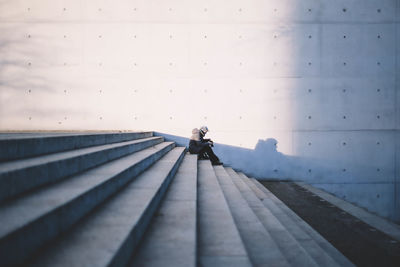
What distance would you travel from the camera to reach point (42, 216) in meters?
1.24

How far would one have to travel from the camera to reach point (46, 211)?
130cm

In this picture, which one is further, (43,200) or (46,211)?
(43,200)

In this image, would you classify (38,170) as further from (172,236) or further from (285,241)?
(285,241)

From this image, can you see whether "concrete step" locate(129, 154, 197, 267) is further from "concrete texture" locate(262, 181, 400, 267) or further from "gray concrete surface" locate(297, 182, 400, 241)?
"gray concrete surface" locate(297, 182, 400, 241)

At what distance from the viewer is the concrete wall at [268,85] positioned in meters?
7.06

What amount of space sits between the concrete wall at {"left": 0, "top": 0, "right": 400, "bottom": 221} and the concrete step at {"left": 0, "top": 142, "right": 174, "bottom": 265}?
5141mm

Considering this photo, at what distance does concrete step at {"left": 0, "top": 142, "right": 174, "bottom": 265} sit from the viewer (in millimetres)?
1075

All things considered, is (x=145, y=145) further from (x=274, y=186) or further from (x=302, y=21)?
(x=302, y=21)

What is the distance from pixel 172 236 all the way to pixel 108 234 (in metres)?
0.52

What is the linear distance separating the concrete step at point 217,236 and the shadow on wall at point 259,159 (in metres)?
3.90

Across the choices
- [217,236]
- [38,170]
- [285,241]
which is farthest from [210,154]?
[38,170]

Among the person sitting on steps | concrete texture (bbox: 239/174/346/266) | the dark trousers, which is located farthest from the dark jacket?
concrete texture (bbox: 239/174/346/266)

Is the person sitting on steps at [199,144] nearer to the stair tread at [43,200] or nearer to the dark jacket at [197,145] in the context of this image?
the dark jacket at [197,145]

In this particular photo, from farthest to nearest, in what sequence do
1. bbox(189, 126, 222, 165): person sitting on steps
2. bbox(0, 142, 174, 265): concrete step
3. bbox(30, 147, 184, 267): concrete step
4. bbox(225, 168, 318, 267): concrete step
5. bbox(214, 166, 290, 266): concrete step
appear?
bbox(189, 126, 222, 165): person sitting on steps < bbox(225, 168, 318, 267): concrete step < bbox(214, 166, 290, 266): concrete step < bbox(30, 147, 184, 267): concrete step < bbox(0, 142, 174, 265): concrete step
